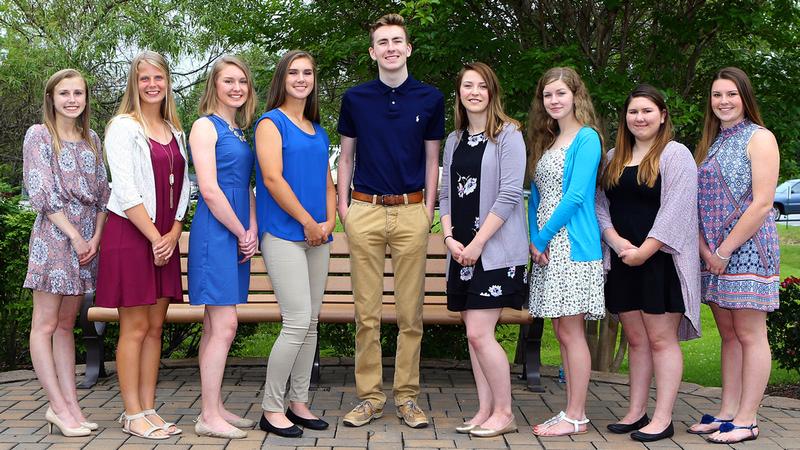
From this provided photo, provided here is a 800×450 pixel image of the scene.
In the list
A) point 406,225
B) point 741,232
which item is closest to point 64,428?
point 406,225

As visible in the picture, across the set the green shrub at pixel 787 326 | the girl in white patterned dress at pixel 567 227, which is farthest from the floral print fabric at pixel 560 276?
the green shrub at pixel 787 326

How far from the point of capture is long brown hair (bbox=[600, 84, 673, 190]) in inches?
188

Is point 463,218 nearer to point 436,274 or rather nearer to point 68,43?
point 436,274

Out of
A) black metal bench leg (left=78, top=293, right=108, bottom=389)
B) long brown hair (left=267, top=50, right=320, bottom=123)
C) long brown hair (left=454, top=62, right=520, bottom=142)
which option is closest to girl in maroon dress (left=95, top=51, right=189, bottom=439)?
long brown hair (left=267, top=50, right=320, bottom=123)

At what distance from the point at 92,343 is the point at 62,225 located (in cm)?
188

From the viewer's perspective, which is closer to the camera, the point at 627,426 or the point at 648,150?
the point at 648,150

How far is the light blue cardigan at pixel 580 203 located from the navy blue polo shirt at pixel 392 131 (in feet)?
2.66

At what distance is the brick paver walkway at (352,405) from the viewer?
4730 mm

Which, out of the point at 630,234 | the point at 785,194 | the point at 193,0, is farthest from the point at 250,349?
the point at 785,194

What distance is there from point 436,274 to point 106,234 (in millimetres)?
2794

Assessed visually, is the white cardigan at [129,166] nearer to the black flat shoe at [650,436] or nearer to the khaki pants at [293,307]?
the khaki pants at [293,307]

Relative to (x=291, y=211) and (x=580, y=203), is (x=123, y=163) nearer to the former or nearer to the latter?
(x=291, y=211)

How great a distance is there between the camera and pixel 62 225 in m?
4.75

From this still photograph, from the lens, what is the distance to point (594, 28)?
7418 mm
